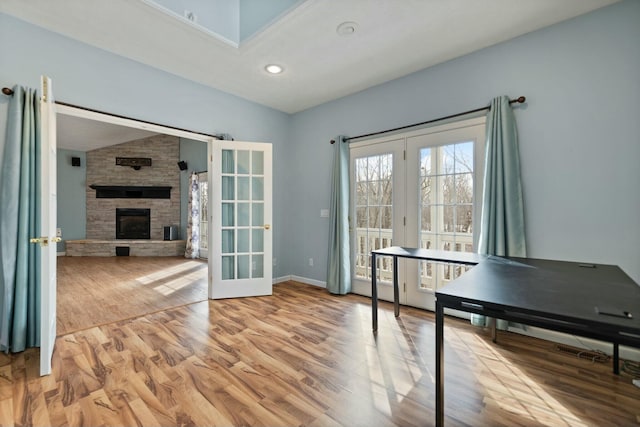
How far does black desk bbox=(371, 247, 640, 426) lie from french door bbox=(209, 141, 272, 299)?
2.76m

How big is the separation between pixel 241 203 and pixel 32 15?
2.47 m

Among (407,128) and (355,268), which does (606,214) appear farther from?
(355,268)

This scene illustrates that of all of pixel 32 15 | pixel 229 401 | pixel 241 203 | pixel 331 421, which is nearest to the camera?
pixel 331 421

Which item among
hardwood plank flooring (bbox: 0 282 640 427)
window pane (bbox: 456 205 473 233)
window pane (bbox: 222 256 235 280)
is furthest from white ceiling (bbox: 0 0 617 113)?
hardwood plank flooring (bbox: 0 282 640 427)

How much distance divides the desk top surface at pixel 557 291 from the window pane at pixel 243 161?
9.78 ft

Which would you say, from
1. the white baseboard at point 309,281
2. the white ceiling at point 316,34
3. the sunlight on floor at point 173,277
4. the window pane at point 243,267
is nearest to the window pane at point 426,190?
the white ceiling at point 316,34

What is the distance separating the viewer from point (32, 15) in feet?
7.50

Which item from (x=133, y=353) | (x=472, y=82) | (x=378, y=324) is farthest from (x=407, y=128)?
(x=133, y=353)

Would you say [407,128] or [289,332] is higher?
[407,128]

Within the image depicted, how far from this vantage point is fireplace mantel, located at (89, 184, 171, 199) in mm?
7559

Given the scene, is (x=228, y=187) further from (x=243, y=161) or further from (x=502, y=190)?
(x=502, y=190)

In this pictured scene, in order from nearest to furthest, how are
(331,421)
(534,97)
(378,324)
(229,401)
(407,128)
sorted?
(331,421) → (229,401) → (534,97) → (378,324) → (407,128)

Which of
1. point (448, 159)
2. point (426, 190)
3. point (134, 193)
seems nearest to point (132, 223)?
point (134, 193)

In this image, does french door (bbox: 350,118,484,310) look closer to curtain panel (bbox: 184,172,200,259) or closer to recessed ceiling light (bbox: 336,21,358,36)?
recessed ceiling light (bbox: 336,21,358,36)
